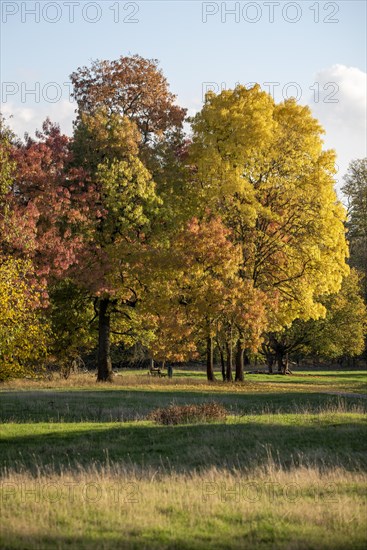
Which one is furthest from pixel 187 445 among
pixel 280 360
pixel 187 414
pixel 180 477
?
pixel 280 360

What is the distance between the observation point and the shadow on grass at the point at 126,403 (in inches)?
→ 945

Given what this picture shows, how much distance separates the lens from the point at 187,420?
22734 mm

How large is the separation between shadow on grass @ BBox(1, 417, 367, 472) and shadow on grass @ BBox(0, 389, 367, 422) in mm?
2305

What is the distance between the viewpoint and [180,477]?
14.3m

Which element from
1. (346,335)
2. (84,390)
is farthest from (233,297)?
(346,335)

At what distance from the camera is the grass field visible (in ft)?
32.3

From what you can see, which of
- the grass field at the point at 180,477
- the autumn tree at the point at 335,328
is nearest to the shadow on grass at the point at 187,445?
the grass field at the point at 180,477

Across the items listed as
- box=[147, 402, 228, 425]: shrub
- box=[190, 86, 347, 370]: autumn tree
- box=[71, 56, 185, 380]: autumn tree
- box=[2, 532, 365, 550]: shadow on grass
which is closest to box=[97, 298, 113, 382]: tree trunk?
box=[71, 56, 185, 380]: autumn tree

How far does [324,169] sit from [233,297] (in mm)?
9855

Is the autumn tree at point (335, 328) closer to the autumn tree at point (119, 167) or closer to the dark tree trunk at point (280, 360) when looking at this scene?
the dark tree trunk at point (280, 360)

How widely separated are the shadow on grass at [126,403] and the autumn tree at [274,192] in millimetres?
8501

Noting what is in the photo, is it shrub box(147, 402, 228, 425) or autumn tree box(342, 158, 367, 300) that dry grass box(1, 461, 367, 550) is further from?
autumn tree box(342, 158, 367, 300)

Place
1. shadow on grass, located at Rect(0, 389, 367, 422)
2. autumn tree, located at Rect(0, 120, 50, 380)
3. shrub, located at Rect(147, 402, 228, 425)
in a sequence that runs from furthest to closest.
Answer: autumn tree, located at Rect(0, 120, 50, 380) → shadow on grass, located at Rect(0, 389, 367, 422) → shrub, located at Rect(147, 402, 228, 425)

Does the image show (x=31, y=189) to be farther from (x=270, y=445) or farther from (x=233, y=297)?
(x=270, y=445)
